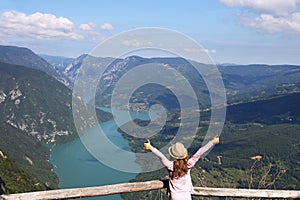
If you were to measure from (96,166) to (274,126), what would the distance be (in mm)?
97758

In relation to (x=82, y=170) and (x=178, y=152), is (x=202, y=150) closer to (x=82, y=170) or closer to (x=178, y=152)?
(x=178, y=152)

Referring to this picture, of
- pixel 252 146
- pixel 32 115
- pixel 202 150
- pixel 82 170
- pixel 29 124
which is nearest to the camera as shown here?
pixel 202 150

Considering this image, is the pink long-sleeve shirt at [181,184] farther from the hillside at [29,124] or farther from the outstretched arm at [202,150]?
the hillside at [29,124]

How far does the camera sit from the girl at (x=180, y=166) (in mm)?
4251

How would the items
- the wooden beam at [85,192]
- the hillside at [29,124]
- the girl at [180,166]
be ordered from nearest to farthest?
1. the wooden beam at [85,192]
2. the girl at [180,166]
3. the hillside at [29,124]

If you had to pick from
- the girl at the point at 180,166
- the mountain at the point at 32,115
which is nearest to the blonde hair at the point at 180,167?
the girl at the point at 180,166

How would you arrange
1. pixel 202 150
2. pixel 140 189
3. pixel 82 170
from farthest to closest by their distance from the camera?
pixel 82 170 → pixel 140 189 → pixel 202 150

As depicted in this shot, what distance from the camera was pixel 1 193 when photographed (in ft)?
14.2

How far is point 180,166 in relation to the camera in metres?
4.31

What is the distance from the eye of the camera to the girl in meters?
Answer: 4.25

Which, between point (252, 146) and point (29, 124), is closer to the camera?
point (252, 146)

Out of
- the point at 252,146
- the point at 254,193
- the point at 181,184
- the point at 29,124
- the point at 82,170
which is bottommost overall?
the point at 82,170

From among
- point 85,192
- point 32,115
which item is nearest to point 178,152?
point 85,192

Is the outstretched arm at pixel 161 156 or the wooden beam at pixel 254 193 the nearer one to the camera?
the outstretched arm at pixel 161 156
